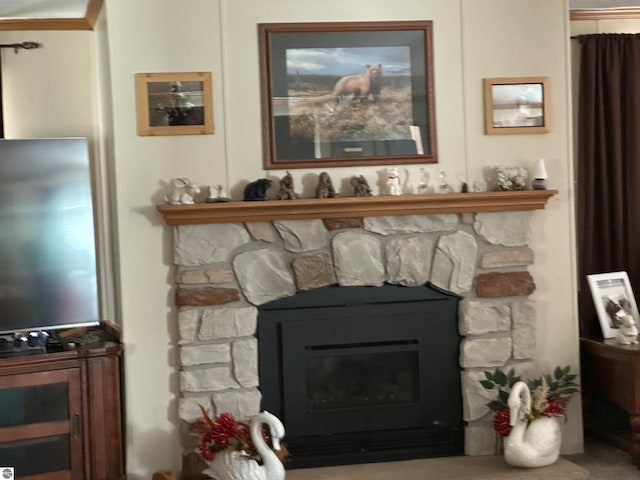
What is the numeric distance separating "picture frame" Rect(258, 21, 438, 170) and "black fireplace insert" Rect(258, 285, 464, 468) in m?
0.65

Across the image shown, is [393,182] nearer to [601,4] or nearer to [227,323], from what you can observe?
[227,323]

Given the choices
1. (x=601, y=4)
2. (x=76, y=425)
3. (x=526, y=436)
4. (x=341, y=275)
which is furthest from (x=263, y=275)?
(x=601, y=4)

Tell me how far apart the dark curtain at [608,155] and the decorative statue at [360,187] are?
1.31 metres

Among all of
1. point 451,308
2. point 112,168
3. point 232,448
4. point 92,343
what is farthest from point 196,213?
point 451,308

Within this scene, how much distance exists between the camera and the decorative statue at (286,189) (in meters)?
3.63

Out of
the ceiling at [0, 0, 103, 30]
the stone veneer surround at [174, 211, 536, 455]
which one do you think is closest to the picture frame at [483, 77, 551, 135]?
the stone veneer surround at [174, 211, 536, 455]

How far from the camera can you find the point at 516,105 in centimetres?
386

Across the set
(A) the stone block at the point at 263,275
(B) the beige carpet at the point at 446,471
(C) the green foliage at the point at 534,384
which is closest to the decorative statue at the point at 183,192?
(A) the stone block at the point at 263,275

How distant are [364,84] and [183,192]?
3.17 ft

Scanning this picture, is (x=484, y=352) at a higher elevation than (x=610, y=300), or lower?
lower

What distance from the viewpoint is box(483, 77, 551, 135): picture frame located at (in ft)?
12.6

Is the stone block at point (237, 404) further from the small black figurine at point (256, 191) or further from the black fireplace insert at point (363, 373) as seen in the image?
the small black figurine at point (256, 191)

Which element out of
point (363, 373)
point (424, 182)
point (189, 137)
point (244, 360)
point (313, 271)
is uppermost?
point (189, 137)

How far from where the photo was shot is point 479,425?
3.82 metres
